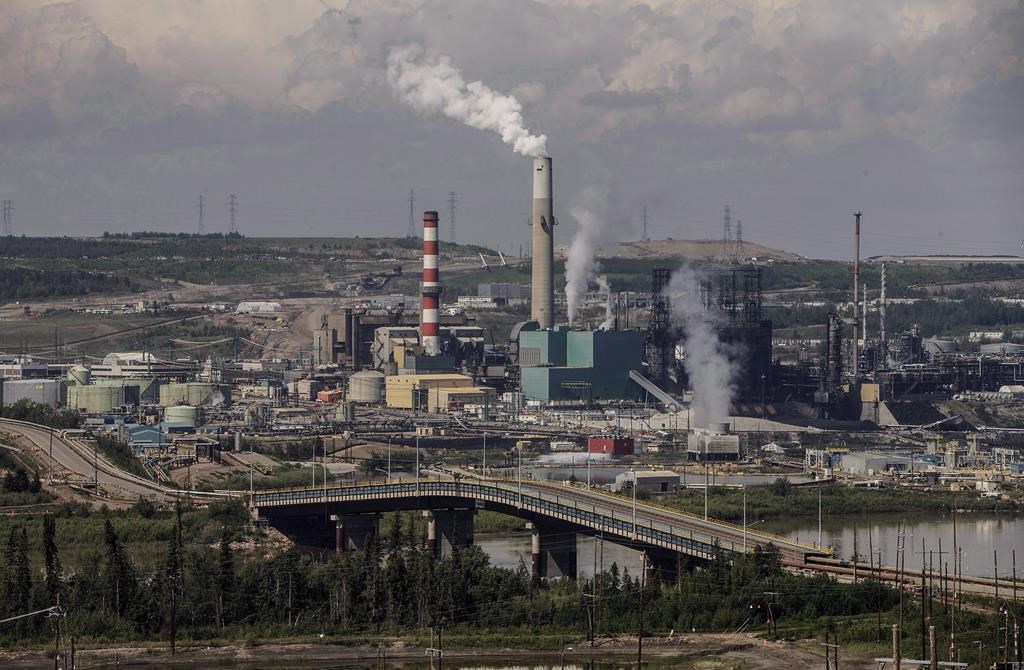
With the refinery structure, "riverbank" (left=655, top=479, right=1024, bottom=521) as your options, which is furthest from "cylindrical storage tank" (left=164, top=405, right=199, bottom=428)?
"riverbank" (left=655, top=479, right=1024, bottom=521)

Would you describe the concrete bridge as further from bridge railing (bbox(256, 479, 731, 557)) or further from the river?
the river

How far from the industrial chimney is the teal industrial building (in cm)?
406

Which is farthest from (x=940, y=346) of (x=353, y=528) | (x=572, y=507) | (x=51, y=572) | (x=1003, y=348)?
(x=51, y=572)

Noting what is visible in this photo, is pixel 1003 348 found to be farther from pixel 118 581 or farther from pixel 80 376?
pixel 118 581

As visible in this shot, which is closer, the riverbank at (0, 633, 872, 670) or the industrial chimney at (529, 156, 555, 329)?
the riverbank at (0, 633, 872, 670)

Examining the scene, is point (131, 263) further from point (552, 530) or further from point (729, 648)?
point (729, 648)

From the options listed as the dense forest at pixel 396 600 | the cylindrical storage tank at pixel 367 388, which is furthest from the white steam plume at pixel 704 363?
the dense forest at pixel 396 600

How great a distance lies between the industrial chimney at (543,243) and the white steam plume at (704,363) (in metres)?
7.46

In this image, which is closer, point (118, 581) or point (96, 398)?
point (118, 581)

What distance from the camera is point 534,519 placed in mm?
54562

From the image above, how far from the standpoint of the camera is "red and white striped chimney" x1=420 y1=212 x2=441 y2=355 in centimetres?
10906

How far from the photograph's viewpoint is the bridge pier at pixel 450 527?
57219 mm

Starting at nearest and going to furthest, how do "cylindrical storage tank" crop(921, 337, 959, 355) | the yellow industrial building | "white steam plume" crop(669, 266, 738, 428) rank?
"white steam plume" crop(669, 266, 738, 428)
the yellow industrial building
"cylindrical storage tank" crop(921, 337, 959, 355)

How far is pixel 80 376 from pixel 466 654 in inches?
2855
